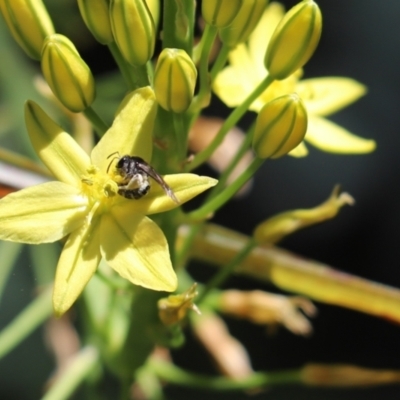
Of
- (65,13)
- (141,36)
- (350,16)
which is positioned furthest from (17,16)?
(350,16)

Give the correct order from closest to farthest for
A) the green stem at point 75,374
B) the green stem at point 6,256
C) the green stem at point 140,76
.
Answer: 1. the green stem at point 140,76
2. the green stem at point 75,374
3. the green stem at point 6,256

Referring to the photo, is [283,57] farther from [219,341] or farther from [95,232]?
[219,341]

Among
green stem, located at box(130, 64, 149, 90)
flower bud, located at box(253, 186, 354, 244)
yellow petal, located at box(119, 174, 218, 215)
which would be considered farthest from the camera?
flower bud, located at box(253, 186, 354, 244)

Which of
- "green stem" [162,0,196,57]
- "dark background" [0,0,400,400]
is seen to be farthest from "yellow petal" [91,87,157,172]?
"dark background" [0,0,400,400]

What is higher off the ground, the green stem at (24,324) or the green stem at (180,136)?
the green stem at (180,136)

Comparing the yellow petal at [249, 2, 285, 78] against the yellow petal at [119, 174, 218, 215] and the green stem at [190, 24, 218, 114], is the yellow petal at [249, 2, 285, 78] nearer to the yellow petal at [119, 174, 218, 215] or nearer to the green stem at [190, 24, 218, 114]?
the green stem at [190, 24, 218, 114]

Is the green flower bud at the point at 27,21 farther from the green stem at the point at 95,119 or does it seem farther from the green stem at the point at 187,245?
the green stem at the point at 187,245

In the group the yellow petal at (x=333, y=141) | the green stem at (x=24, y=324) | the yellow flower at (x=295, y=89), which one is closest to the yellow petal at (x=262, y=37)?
the yellow flower at (x=295, y=89)
